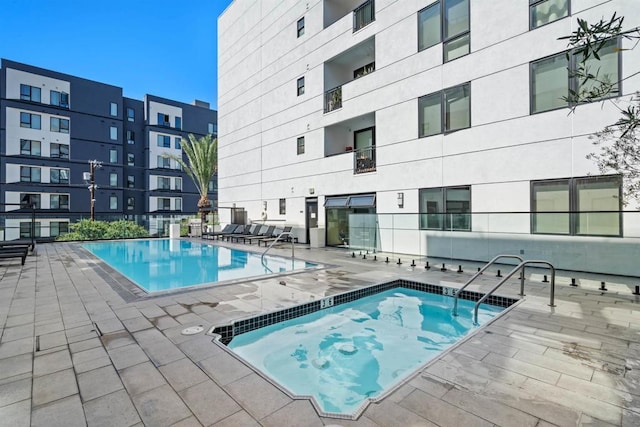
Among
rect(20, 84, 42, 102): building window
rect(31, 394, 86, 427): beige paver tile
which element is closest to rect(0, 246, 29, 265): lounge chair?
rect(31, 394, 86, 427): beige paver tile

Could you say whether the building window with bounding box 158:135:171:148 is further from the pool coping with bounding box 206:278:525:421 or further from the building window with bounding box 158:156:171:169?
the pool coping with bounding box 206:278:525:421

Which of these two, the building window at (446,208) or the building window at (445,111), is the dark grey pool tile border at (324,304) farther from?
the building window at (445,111)

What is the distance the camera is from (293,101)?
15.8 m

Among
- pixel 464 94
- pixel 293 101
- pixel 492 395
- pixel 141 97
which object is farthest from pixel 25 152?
pixel 492 395

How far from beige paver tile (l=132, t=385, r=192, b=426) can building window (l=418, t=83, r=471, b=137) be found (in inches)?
391

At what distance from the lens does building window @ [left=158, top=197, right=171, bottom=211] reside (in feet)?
109

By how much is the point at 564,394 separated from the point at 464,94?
9114mm

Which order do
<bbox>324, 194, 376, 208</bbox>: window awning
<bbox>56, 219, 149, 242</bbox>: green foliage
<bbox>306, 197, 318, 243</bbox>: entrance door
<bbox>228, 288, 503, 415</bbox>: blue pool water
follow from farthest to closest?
<bbox>56, 219, 149, 242</bbox>: green foliage < <bbox>306, 197, 318, 243</bbox>: entrance door < <bbox>324, 194, 376, 208</bbox>: window awning < <bbox>228, 288, 503, 415</bbox>: blue pool water

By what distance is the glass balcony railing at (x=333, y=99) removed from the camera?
13711 mm

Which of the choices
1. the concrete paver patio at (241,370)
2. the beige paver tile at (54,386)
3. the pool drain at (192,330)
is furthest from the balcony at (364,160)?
the beige paver tile at (54,386)

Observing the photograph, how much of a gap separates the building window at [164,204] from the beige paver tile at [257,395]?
1365 inches

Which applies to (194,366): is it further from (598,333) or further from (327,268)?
(327,268)

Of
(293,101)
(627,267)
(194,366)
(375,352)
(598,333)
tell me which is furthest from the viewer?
(293,101)

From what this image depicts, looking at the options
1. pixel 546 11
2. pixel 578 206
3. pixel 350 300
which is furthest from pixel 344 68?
pixel 350 300
